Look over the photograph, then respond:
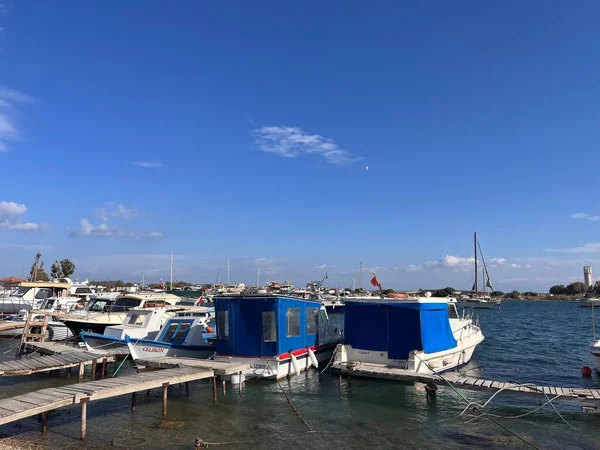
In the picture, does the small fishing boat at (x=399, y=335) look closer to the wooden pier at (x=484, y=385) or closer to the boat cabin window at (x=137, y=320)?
the wooden pier at (x=484, y=385)

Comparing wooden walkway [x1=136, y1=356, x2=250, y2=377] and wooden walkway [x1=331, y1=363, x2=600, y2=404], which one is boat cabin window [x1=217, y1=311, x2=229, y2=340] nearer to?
wooden walkway [x1=136, y1=356, x2=250, y2=377]

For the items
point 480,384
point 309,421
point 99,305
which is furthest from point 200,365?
point 99,305

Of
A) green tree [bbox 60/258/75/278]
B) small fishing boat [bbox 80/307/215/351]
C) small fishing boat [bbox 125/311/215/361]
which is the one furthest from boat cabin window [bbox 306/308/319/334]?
green tree [bbox 60/258/75/278]

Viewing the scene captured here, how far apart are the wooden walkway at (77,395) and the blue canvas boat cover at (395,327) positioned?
7.98 meters

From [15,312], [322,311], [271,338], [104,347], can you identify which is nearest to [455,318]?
[322,311]

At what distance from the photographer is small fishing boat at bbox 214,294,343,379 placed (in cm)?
1939

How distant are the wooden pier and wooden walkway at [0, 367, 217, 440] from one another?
22.6ft

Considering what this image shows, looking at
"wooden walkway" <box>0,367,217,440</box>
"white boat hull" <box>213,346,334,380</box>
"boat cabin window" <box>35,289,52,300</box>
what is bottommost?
"white boat hull" <box>213,346,334,380</box>

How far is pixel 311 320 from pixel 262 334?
397 cm

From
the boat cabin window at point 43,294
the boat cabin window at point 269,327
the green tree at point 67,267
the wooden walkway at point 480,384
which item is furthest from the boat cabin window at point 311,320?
the green tree at point 67,267

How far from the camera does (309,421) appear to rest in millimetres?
14648

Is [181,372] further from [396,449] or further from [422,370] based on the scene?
[422,370]

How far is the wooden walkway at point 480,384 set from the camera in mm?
14633

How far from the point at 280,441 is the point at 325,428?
5.70ft
